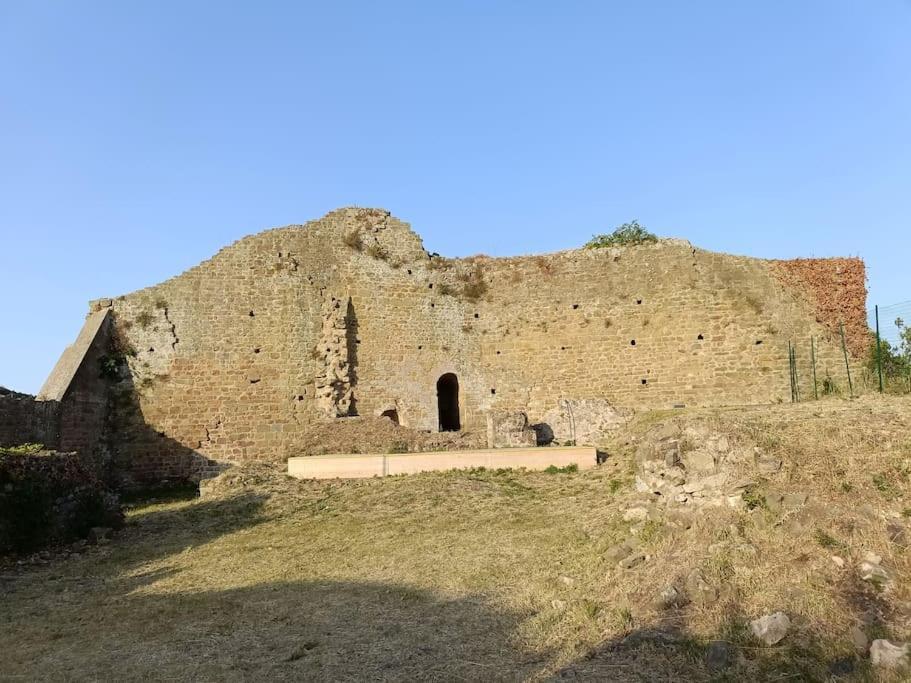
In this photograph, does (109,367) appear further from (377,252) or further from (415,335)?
(415,335)

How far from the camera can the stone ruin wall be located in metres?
17.1

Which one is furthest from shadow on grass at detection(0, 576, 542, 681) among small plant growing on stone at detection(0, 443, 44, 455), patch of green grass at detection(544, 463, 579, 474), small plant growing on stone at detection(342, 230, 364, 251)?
small plant growing on stone at detection(342, 230, 364, 251)

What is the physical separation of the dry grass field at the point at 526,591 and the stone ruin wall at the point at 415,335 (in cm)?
715

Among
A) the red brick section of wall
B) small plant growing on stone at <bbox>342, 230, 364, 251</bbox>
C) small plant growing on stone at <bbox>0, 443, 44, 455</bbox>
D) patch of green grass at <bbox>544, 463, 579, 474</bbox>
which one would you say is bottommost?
patch of green grass at <bbox>544, 463, 579, 474</bbox>

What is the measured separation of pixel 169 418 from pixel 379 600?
39.2 feet

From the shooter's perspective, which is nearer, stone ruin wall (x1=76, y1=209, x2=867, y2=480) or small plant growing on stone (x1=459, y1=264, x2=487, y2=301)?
stone ruin wall (x1=76, y1=209, x2=867, y2=480)

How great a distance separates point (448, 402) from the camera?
66.7ft

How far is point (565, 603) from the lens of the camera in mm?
6242

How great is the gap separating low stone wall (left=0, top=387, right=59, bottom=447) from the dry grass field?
4337 millimetres

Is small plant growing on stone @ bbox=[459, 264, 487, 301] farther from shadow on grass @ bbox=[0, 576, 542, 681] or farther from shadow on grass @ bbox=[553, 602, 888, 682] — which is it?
shadow on grass @ bbox=[553, 602, 888, 682]

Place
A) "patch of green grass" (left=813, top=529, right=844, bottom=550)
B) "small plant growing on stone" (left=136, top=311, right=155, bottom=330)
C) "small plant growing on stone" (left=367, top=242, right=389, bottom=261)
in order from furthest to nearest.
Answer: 1. "small plant growing on stone" (left=367, top=242, right=389, bottom=261)
2. "small plant growing on stone" (left=136, top=311, right=155, bottom=330)
3. "patch of green grass" (left=813, top=529, right=844, bottom=550)

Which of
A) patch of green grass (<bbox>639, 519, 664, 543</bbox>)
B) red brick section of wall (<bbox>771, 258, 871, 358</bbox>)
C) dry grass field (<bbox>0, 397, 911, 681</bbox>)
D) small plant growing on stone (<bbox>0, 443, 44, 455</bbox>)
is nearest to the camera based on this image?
dry grass field (<bbox>0, 397, 911, 681</bbox>)

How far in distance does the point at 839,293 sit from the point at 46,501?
57.4 feet

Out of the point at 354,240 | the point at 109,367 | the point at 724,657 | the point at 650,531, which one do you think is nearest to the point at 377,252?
the point at 354,240
